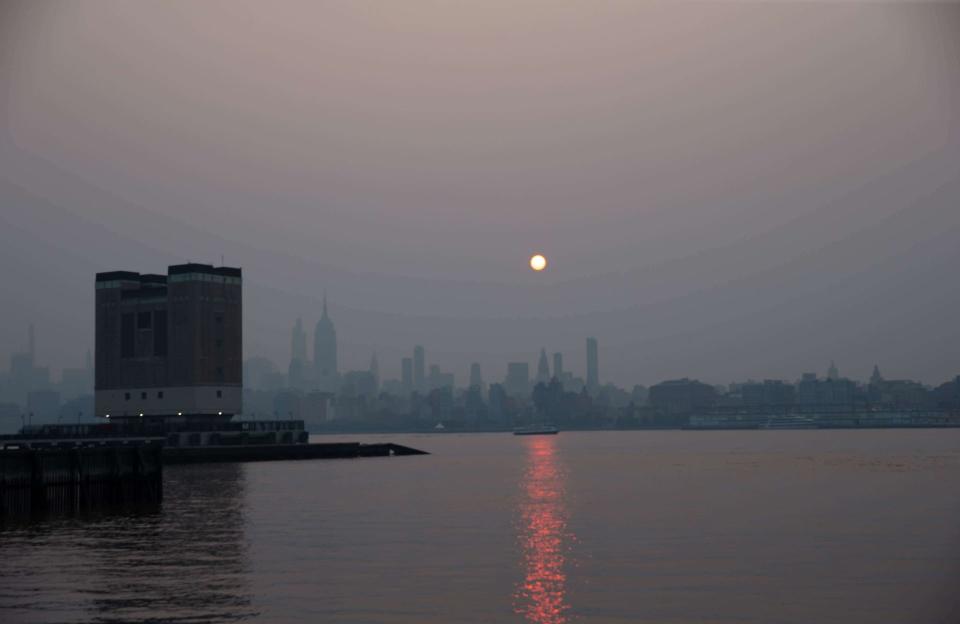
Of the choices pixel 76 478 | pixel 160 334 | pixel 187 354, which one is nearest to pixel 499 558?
pixel 76 478

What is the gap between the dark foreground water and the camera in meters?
46.7

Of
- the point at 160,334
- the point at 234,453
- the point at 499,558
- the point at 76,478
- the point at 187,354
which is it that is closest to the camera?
the point at 499,558

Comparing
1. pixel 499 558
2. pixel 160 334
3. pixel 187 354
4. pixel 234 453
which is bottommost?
pixel 499 558

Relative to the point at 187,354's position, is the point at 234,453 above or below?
below

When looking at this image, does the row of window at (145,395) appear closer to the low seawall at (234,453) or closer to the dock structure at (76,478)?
the low seawall at (234,453)

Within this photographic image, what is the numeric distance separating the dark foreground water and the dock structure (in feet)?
12.7

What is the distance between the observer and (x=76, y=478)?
3521 inches

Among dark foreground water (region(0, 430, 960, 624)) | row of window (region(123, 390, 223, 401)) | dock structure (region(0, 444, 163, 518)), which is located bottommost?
dark foreground water (region(0, 430, 960, 624))

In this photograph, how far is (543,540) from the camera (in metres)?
70.9

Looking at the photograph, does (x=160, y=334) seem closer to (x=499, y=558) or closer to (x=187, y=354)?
(x=187, y=354)

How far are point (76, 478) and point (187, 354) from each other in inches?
4077

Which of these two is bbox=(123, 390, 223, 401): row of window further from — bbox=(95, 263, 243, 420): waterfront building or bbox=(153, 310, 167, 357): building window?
bbox=(153, 310, 167, 357): building window

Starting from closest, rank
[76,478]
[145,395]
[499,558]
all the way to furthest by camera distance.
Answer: [499,558] → [76,478] → [145,395]

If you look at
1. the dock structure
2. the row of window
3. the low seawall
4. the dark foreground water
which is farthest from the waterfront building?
the dock structure
